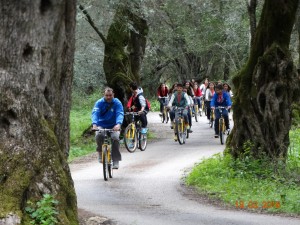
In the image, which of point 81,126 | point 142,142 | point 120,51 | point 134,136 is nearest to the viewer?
point 134,136

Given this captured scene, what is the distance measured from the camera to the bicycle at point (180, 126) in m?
24.7

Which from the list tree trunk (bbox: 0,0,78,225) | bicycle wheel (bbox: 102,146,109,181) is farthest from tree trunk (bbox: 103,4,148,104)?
tree trunk (bbox: 0,0,78,225)

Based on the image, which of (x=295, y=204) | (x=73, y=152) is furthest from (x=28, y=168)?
(x=73, y=152)

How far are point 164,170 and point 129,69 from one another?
10108 mm

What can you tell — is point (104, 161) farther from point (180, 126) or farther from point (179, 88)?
point (180, 126)

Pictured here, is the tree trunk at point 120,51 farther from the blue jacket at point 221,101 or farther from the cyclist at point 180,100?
the blue jacket at point 221,101

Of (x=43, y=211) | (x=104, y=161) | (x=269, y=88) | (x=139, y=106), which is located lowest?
(x=104, y=161)

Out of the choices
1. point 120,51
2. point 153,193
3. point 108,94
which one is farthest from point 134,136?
point 153,193

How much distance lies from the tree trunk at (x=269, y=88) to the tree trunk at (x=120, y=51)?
9.56 m

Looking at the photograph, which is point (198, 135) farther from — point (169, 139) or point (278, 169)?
point (278, 169)

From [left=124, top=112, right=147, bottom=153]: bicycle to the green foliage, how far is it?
→ 46.3 feet
